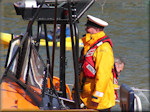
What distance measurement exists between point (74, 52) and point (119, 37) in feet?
43.9

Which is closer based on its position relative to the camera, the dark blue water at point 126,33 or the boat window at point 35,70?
the boat window at point 35,70

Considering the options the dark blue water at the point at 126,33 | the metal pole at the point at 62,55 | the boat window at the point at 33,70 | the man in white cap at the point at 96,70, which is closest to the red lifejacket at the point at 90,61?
the man in white cap at the point at 96,70

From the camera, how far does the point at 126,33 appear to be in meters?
17.3

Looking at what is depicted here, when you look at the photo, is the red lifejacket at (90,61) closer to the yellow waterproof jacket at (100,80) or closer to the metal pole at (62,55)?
the yellow waterproof jacket at (100,80)

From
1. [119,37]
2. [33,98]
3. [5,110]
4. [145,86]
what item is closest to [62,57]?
[33,98]

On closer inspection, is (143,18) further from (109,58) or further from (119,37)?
(109,58)

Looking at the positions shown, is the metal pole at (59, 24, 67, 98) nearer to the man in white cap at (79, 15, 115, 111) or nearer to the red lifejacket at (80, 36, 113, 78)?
the man in white cap at (79, 15, 115, 111)

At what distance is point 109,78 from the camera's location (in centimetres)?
384

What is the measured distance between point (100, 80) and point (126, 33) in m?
13.7

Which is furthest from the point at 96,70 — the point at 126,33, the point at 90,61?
the point at 126,33

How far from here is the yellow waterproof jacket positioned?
12.4 feet

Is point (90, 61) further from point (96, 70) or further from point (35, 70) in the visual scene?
point (35, 70)

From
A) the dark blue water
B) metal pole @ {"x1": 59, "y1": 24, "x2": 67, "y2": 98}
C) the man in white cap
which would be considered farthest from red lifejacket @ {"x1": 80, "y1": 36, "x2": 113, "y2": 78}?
the dark blue water

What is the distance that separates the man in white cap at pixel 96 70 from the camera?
378 cm
